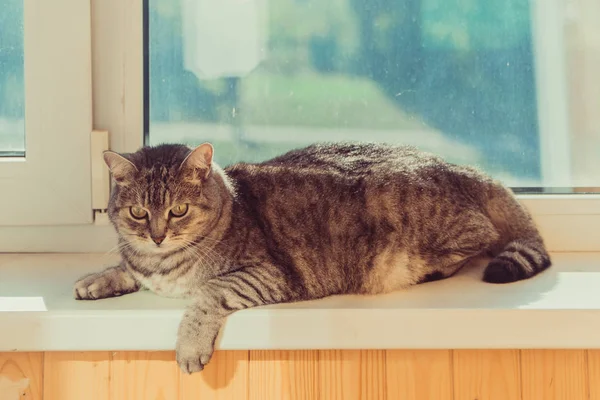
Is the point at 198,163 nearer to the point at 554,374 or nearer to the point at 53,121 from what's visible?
the point at 53,121

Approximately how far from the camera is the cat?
138cm

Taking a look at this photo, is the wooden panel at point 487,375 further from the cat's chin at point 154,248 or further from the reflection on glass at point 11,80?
the reflection on glass at point 11,80

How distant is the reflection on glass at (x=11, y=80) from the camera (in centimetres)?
169

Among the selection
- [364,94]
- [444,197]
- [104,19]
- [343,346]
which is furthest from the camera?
[364,94]

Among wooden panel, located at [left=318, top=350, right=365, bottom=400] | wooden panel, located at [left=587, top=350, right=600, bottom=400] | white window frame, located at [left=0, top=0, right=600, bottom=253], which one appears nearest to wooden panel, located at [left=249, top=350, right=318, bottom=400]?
wooden panel, located at [left=318, top=350, right=365, bottom=400]

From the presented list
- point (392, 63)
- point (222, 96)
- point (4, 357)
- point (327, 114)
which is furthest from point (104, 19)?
point (4, 357)

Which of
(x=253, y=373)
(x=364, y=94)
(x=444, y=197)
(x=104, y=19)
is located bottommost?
(x=253, y=373)

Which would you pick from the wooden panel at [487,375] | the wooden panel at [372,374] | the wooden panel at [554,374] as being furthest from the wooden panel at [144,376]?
the wooden panel at [554,374]

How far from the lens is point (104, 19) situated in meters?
1.69

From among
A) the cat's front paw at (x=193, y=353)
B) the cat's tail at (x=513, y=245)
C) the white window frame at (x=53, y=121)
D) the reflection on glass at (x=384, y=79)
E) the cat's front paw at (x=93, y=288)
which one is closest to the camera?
the cat's front paw at (x=193, y=353)

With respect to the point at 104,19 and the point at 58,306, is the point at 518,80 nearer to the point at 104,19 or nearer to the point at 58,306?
the point at 104,19

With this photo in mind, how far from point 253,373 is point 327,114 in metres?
0.80

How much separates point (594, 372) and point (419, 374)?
1.08ft

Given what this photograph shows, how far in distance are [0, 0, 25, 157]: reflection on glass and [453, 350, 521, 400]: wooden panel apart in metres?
1.19
